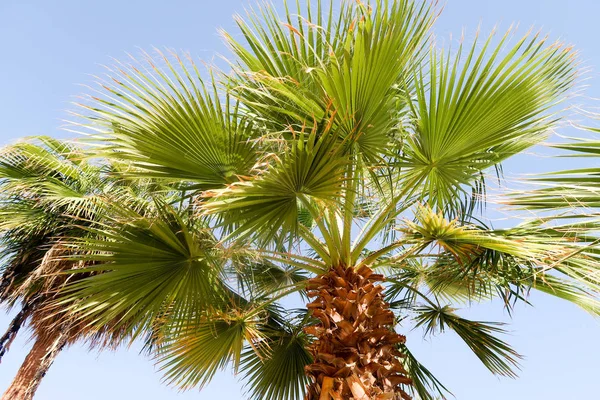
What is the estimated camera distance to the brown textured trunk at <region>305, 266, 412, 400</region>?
321cm

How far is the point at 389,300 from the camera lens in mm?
5469

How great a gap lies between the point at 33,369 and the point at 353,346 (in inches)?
198

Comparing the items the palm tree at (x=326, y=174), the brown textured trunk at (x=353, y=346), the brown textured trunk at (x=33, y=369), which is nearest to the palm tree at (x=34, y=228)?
the brown textured trunk at (x=33, y=369)

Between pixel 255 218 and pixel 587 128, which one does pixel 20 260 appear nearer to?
pixel 255 218

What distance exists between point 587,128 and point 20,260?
6.71 meters

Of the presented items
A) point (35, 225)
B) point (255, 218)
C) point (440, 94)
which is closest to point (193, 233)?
point (255, 218)

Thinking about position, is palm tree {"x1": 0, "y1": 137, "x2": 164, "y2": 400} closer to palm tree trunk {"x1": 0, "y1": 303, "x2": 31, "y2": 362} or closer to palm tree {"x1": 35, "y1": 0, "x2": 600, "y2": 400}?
palm tree trunk {"x1": 0, "y1": 303, "x2": 31, "y2": 362}

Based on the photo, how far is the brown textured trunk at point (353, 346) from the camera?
3207 mm

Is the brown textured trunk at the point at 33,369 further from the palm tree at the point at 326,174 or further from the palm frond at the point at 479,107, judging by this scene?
the palm frond at the point at 479,107

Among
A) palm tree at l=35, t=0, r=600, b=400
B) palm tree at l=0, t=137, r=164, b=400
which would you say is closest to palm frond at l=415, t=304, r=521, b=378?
palm tree at l=35, t=0, r=600, b=400

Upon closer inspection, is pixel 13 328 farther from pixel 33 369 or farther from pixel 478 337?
pixel 478 337

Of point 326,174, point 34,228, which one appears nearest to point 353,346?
point 326,174

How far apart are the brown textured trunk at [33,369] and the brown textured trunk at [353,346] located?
402 cm

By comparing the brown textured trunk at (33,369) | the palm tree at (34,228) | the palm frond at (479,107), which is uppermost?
the palm frond at (479,107)
